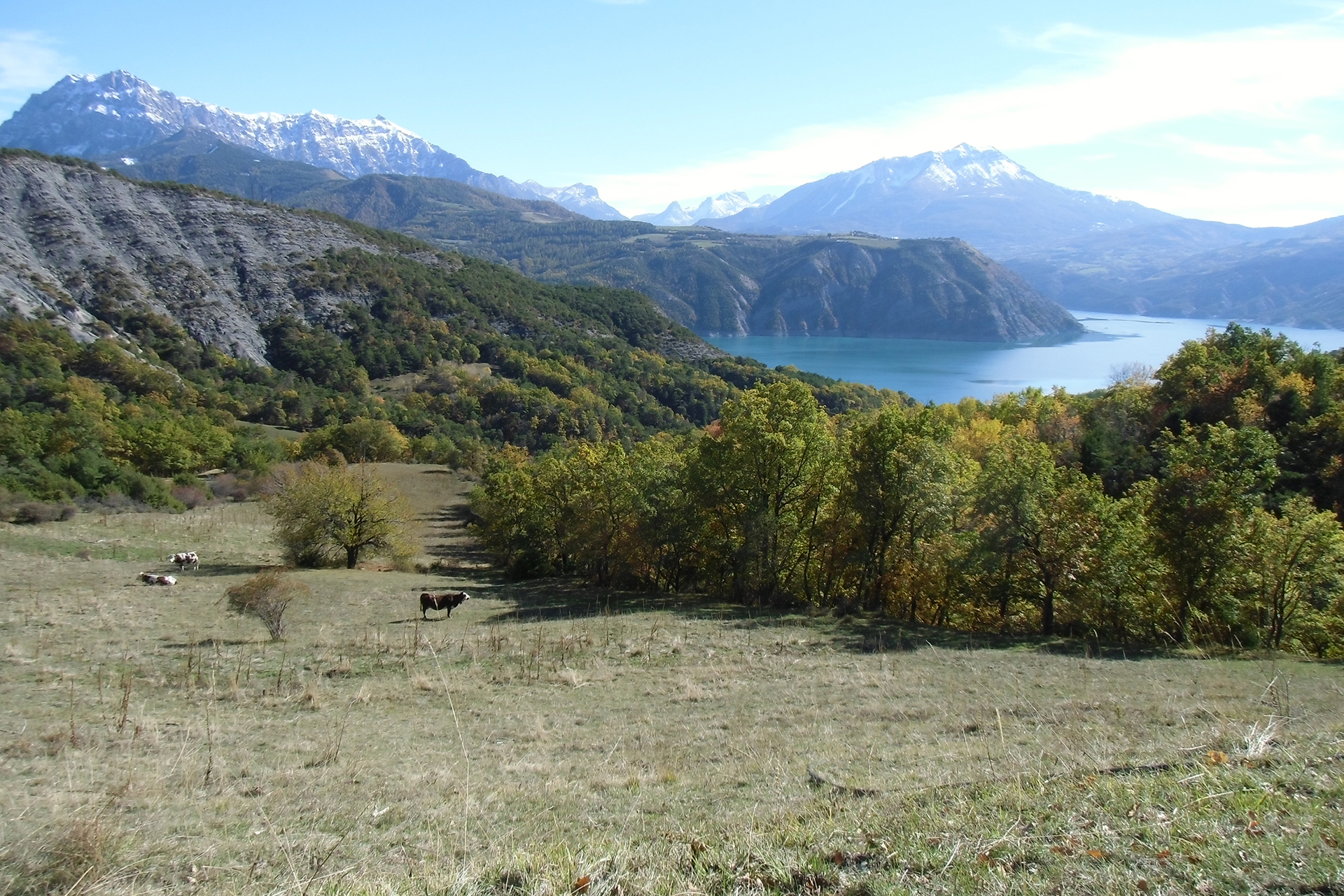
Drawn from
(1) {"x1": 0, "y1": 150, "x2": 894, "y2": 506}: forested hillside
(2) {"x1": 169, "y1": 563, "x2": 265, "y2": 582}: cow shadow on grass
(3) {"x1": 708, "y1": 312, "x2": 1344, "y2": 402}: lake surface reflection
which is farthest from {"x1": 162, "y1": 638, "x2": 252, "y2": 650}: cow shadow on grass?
(3) {"x1": 708, "y1": 312, "x2": 1344, "y2": 402}: lake surface reflection

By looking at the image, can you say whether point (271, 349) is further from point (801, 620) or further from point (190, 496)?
point (801, 620)

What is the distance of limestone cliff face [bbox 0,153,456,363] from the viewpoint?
320 feet

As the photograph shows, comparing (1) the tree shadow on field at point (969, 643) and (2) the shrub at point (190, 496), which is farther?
(2) the shrub at point (190, 496)

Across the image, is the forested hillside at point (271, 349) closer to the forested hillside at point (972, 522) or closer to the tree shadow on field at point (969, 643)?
the forested hillside at point (972, 522)

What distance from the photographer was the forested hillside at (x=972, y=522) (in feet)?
64.9

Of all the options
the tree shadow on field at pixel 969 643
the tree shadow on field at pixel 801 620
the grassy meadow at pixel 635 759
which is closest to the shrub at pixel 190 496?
the grassy meadow at pixel 635 759

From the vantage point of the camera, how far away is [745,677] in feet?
48.1

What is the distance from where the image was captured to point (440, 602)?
21781mm

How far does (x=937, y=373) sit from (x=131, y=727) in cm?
16479

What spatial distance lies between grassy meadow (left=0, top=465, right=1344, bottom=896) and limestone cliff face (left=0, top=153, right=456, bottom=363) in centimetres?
10218

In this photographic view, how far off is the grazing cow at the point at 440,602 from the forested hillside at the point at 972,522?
751 centimetres

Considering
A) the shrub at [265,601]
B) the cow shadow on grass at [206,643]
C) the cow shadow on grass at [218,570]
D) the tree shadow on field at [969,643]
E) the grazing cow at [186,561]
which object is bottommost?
the cow shadow on grass at [218,570]

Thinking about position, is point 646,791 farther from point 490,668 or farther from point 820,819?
point 490,668

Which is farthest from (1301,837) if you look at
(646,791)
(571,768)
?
(571,768)
